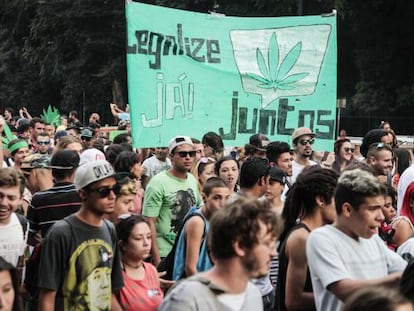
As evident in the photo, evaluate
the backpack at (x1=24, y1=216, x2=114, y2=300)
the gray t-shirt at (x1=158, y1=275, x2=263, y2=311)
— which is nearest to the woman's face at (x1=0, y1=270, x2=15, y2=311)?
the gray t-shirt at (x1=158, y1=275, x2=263, y2=311)

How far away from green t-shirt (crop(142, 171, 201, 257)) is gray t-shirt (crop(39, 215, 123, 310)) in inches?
94.4

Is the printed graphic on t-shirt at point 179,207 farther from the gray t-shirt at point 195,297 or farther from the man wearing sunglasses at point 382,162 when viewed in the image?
the gray t-shirt at point 195,297

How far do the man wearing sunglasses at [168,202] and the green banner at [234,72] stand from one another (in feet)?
7.76

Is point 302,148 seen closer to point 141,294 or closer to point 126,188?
point 126,188

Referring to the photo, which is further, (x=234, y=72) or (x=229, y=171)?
(x=234, y=72)

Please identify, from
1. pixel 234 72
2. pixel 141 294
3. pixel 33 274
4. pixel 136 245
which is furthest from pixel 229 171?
pixel 234 72

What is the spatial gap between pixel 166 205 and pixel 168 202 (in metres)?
0.03

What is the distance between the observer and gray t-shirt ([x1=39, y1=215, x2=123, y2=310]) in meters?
5.23

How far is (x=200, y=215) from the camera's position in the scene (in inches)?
252

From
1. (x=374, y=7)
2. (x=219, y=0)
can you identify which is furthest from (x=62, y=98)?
(x=374, y=7)

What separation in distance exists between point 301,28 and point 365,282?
7.41m

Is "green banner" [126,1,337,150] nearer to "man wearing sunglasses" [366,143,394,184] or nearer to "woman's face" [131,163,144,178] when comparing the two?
"woman's face" [131,163,144,178]

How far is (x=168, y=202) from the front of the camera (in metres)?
7.94

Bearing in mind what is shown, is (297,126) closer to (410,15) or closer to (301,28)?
(301,28)
